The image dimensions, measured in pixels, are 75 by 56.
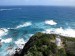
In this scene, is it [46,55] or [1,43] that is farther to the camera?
[1,43]

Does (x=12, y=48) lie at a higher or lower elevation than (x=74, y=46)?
lower

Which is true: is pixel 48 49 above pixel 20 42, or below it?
above

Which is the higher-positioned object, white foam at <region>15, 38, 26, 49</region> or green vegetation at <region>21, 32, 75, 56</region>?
green vegetation at <region>21, 32, 75, 56</region>

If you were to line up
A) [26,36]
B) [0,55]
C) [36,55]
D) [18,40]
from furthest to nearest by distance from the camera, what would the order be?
[26,36] → [18,40] → [0,55] → [36,55]

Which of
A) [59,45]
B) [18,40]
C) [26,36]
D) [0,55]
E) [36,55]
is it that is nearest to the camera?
[36,55]

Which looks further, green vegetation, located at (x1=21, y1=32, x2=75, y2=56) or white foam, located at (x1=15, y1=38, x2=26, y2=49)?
white foam, located at (x1=15, y1=38, x2=26, y2=49)

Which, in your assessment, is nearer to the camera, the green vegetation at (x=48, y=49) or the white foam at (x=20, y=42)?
the green vegetation at (x=48, y=49)

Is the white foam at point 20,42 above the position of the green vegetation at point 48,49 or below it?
below

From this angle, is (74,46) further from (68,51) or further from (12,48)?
(12,48)

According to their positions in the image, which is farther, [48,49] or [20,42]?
[20,42]

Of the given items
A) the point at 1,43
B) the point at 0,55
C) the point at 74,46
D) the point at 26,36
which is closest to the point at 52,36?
the point at 74,46
